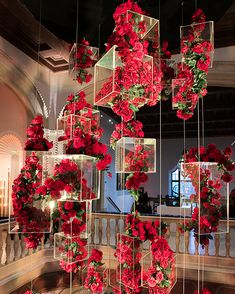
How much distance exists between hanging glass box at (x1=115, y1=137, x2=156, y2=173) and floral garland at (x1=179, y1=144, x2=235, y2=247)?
353 mm

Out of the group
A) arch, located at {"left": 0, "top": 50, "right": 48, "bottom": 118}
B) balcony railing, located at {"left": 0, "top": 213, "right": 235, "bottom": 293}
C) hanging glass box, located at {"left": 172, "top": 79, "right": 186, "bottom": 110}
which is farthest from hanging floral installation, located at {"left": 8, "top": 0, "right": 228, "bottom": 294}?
arch, located at {"left": 0, "top": 50, "right": 48, "bottom": 118}

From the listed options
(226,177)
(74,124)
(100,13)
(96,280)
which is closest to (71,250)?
(96,280)

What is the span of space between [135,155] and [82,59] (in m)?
1.14

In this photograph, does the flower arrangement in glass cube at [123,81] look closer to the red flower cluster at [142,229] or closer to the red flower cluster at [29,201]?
the red flower cluster at [142,229]

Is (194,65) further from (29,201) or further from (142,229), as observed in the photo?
(29,201)

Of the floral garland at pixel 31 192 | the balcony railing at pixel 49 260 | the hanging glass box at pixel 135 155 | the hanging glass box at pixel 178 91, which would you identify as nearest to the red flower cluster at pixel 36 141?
the floral garland at pixel 31 192

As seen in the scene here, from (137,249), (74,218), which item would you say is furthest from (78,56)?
(137,249)

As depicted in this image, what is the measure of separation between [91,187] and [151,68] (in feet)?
3.38

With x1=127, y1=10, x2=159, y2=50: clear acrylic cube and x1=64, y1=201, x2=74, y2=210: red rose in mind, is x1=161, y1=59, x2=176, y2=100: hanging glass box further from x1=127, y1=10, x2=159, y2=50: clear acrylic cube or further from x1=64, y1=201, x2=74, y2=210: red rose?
x1=64, y1=201, x2=74, y2=210: red rose

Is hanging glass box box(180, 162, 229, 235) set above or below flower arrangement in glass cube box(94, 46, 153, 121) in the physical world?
below

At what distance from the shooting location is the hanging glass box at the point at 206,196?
2.55 metres

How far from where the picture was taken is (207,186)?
2629mm

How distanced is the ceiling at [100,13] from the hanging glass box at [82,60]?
366 millimetres

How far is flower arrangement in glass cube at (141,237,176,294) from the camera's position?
2135mm
